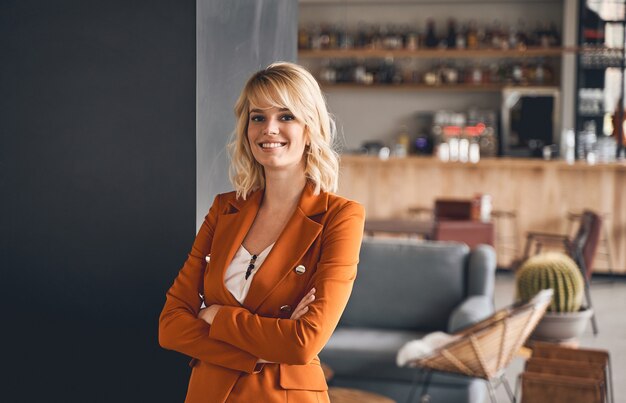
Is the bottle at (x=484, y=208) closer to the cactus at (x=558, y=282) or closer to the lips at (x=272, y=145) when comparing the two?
the cactus at (x=558, y=282)

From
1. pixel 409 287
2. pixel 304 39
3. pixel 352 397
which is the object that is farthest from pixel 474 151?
pixel 352 397

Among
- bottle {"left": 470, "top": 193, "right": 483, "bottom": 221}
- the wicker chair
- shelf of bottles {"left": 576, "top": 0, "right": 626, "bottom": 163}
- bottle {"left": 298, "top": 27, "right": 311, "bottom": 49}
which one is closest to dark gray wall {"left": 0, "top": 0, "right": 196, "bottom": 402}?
the wicker chair

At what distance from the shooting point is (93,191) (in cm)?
236

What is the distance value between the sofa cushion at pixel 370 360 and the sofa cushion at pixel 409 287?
246 mm

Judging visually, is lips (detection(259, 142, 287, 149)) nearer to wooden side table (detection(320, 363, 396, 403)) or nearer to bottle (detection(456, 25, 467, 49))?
wooden side table (detection(320, 363, 396, 403))

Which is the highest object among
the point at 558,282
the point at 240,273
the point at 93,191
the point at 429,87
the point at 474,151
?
the point at 429,87

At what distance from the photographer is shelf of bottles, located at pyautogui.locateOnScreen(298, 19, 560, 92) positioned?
10422 mm

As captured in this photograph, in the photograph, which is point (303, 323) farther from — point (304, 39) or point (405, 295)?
point (304, 39)

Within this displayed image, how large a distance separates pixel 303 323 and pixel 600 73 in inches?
365

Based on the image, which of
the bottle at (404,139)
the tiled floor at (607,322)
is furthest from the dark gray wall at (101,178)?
the bottle at (404,139)

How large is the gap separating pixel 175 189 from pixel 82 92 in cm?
39

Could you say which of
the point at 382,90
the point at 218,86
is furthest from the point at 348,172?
the point at 218,86

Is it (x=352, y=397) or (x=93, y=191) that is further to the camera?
Result: (x=352, y=397)

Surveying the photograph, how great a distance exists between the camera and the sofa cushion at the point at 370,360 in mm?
4449
